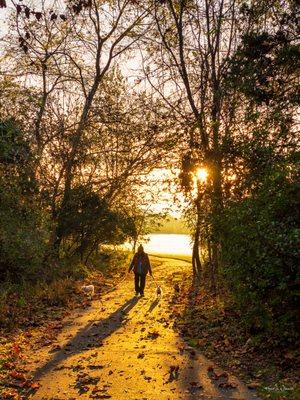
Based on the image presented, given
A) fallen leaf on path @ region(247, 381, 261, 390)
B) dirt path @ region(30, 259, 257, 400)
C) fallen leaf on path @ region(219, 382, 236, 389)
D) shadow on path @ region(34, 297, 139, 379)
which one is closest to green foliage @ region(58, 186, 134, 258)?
shadow on path @ region(34, 297, 139, 379)

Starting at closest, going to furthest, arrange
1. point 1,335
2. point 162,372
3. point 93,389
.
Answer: point 93,389
point 162,372
point 1,335

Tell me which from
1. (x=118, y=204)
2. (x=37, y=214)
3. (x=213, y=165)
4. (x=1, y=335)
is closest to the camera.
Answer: (x=1, y=335)

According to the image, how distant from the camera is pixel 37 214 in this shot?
18.7 metres

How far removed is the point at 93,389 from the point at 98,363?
1.46m

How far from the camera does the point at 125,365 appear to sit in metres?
8.42

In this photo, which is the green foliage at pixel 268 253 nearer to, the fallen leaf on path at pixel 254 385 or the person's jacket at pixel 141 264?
the fallen leaf on path at pixel 254 385

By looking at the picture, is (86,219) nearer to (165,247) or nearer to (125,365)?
(125,365)

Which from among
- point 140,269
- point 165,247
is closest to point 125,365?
point 140,269

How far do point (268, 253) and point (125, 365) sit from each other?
130 inches

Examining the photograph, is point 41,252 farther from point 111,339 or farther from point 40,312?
point 111,339

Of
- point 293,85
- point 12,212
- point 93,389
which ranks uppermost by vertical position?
point 293,85

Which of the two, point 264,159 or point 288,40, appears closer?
point 264,159

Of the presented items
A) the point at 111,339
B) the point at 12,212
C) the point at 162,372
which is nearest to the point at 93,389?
the point at 162,372

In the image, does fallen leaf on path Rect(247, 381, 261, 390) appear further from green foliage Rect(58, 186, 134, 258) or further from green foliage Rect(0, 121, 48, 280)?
green foliage Rect(58, 186, 134, 258)
